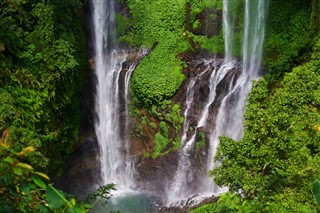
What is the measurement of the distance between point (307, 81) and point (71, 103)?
8.10m

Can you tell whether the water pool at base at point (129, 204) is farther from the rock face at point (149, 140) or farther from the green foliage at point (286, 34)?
the green foliage at point (286, 34)

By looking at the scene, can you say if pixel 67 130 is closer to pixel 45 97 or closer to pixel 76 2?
pixel 45 97

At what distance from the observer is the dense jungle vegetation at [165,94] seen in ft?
17.4

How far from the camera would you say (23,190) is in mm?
1960

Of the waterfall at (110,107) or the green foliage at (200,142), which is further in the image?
the waterfall at (110,107)

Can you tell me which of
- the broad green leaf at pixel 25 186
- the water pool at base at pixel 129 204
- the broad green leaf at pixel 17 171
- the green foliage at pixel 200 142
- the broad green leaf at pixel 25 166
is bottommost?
the water pool at base at pixel 129 204

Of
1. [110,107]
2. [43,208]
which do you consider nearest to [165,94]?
[110,107]

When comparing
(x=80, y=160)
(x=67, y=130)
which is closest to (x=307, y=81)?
(x=67, y=130)

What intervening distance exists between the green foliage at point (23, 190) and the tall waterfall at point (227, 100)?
12.0m

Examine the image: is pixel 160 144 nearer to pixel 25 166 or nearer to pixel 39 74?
pixel 39 74

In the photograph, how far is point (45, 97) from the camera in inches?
440

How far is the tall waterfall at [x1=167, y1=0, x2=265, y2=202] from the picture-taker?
1385cm

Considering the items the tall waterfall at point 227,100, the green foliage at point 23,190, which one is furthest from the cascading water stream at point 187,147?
the green foliage at point 23,190

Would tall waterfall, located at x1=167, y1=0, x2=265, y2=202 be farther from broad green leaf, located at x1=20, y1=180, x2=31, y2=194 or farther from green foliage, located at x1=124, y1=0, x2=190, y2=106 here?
broad green leaf, located at x1=20, y1=180, x2=31, y2=194
